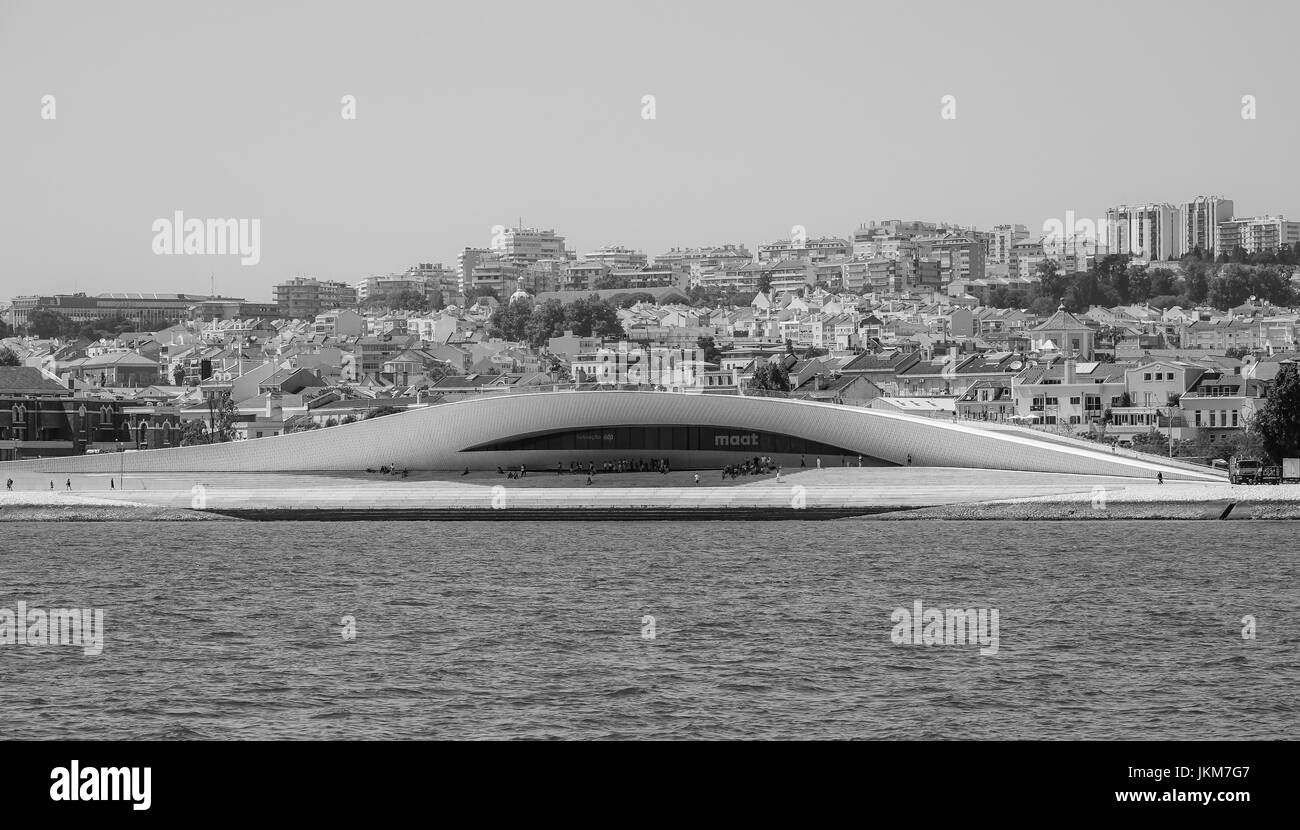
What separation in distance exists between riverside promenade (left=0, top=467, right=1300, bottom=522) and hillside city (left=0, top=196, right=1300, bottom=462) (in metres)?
5.50

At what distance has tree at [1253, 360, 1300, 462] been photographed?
5038cm

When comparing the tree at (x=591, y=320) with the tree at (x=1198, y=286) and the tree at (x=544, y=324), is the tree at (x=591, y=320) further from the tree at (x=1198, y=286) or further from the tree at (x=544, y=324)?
the tree at (x=1198, y=286)

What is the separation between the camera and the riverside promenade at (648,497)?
42969mm

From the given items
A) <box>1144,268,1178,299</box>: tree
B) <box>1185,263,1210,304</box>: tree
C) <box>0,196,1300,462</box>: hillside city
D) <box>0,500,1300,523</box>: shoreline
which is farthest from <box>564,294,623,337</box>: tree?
<box>0,500,1300,523</box>: shoreline

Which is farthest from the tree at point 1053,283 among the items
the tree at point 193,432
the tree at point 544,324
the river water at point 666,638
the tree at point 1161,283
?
the river water at point 666,638

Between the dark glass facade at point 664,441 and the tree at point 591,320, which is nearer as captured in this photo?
the dark glass facade at point 664,441

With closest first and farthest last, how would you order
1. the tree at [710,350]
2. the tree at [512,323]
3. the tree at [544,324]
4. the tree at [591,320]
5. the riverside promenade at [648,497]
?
the riverside promenade at [648,497]
the tree at [710,350]
the tree at [591,320]
the tree at [544,324]
the tree at [512,323]

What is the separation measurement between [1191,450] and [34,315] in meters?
138

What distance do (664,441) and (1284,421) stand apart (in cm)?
1644

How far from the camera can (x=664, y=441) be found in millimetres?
51719

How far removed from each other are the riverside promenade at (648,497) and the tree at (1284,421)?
21.1 ft

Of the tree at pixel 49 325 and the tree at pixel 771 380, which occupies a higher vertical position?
the tree at pixel 49 325
